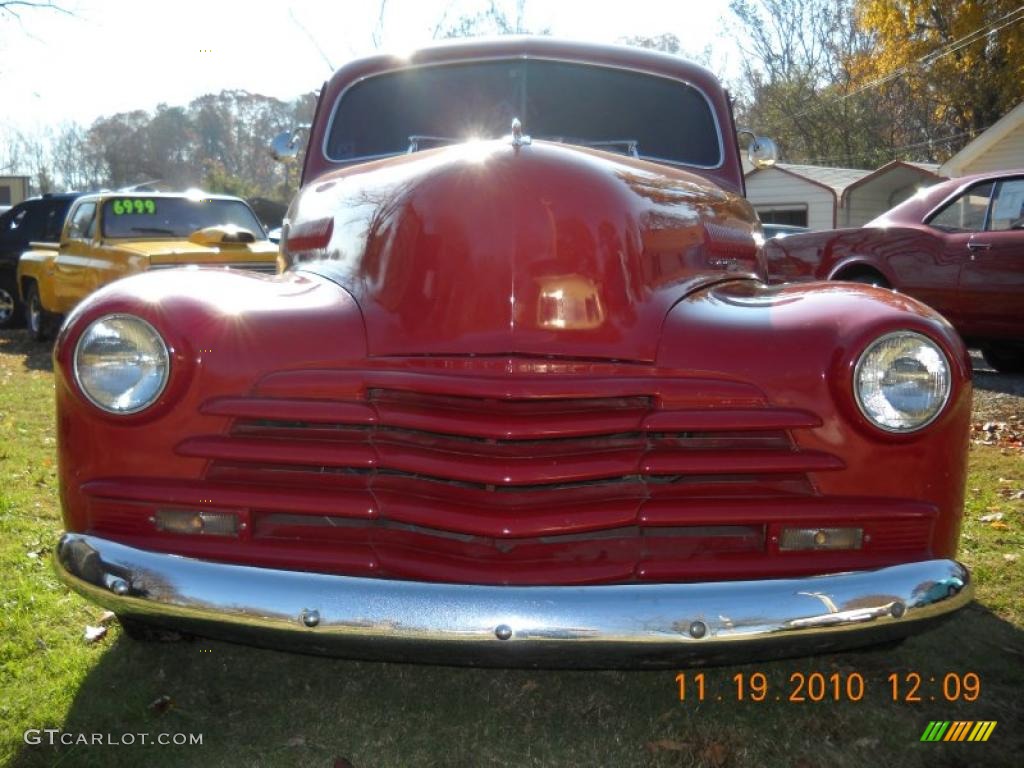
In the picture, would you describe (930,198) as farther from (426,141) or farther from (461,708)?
(461,708)

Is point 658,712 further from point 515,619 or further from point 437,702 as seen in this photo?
point 515,619

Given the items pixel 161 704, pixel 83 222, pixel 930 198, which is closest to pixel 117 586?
pixel 161 704

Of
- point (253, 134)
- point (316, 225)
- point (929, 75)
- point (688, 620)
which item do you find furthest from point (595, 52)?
point (253, 134)

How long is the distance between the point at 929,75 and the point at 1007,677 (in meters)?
28.5

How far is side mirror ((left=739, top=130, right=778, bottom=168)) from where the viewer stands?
4.29m

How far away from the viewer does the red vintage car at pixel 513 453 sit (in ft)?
6.17

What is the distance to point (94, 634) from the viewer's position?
9.44 ft

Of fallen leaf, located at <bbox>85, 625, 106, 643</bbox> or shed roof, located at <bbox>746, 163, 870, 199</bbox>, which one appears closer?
fallen leaf, located at <bbox>85, 625, 106, 643</bbox>

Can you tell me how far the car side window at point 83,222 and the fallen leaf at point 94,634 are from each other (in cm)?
731

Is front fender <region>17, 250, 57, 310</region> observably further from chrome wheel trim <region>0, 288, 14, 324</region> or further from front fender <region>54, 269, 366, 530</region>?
front fender <region>54, 269, 366, 530</region>

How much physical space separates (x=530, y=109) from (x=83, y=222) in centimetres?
748

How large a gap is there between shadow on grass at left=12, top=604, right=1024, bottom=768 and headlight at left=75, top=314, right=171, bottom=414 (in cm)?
83

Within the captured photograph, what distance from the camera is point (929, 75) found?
27.3m

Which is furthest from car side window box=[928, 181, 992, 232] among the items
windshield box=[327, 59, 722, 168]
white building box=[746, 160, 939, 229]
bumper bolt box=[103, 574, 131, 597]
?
white building box=[746, 160, 939, 229]
